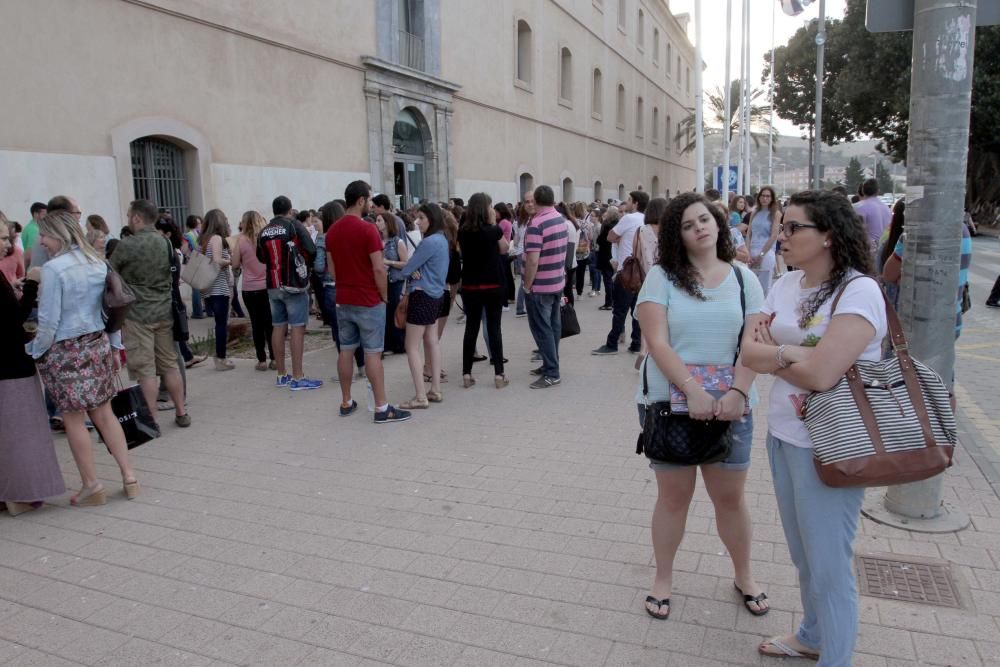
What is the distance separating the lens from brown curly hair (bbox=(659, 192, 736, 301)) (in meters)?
2.90

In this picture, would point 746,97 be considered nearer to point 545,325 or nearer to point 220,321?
point 545,325

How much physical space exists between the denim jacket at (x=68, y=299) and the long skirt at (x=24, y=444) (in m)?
0.25

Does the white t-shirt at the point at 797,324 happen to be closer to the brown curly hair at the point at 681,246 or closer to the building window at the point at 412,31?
the brown curly hair at the point at 681,246

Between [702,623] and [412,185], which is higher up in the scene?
[412,185]

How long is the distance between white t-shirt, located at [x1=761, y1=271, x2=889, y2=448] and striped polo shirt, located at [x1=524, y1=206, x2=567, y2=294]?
4556 millimetres

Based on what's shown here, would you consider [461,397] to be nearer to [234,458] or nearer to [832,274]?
[234,458]

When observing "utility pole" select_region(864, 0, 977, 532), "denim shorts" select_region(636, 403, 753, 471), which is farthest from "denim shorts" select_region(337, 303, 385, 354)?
"utility pole" select_region(864, 0, 977, 532)

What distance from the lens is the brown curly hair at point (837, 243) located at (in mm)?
2451

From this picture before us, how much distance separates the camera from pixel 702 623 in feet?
10.3

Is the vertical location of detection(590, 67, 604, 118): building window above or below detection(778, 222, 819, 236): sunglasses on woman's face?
above

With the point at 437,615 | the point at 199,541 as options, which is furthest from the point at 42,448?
the point at 437,615

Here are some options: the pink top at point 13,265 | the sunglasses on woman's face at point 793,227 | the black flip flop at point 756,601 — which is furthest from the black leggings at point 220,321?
the sunglasses on woman's face at point 793,227

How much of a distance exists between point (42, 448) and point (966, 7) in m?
5.67

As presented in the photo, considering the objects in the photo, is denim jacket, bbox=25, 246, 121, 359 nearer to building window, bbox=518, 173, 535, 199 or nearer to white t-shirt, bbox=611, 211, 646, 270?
white t-shirt, bbox=611, 211, 646, 270
